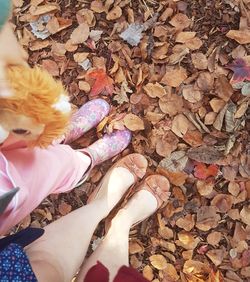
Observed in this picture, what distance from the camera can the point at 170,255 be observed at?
5.65 ft

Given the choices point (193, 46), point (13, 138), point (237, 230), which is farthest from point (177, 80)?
point (13, 138)

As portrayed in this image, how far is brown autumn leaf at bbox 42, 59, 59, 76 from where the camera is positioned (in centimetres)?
183

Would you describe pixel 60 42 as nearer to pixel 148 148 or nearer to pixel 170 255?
pixel 148 148

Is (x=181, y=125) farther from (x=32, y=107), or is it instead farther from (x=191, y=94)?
(x=32, y=107)

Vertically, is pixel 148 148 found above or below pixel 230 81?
below

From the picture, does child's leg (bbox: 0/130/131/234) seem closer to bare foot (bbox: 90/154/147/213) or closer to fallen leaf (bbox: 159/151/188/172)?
bare foot (bbox: 90/154/147/213)

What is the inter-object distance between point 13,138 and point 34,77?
16 cm

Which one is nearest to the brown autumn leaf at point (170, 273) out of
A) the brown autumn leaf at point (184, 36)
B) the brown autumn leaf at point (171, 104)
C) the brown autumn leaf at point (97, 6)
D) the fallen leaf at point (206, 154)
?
the fallen leaf at point (206, 154)

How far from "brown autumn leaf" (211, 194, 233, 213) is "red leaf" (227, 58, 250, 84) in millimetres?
340

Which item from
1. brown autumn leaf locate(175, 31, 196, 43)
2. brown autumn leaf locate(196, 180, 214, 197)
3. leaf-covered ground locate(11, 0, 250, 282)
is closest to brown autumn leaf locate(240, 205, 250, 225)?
leaf-covered ground locate(11, 0, 250, 282)

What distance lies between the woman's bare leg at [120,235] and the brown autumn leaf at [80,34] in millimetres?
519

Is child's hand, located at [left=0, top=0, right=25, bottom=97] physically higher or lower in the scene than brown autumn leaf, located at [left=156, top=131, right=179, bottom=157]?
higher

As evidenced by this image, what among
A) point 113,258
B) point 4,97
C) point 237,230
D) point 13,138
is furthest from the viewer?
point 237,230

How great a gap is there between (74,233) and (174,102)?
53cm
